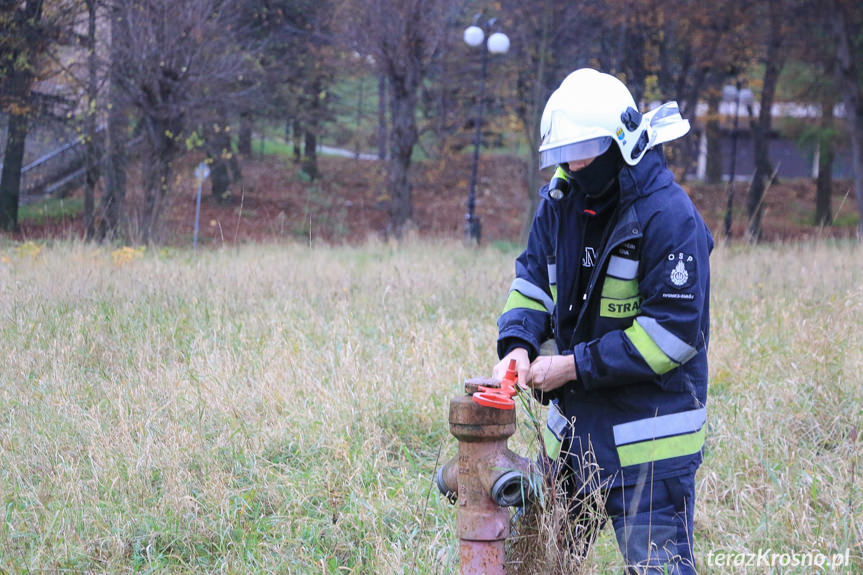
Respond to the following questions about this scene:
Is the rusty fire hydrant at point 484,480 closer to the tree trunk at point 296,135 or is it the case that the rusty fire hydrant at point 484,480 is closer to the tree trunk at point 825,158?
the tree trunk at point 825,158

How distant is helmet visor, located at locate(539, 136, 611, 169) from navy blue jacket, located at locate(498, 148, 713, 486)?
0.12 meters

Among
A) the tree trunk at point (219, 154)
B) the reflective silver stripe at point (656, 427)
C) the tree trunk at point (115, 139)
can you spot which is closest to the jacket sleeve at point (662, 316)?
the reflective silver stripe at point (656, 427)

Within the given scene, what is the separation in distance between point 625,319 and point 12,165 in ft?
59.5

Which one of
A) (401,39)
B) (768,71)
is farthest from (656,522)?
(768,71)

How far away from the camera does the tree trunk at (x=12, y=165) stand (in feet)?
53.3

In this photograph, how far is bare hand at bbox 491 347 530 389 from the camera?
99.0 inches

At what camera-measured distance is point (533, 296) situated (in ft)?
9.09

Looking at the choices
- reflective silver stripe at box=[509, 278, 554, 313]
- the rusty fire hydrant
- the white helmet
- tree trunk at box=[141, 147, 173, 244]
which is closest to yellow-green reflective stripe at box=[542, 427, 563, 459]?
the rusty fire hydrant

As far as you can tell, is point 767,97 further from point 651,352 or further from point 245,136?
point 651,352

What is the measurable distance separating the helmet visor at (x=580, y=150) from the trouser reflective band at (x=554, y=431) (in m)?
0.85

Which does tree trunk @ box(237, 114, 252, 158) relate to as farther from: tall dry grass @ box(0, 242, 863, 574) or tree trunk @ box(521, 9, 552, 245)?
tall dry grass @ box(0, 242, 863, 574)

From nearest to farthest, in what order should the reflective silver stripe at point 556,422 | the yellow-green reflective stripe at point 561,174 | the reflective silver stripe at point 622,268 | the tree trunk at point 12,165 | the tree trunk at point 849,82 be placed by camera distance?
1. the reflective silver stripe at point 622,268
2. the yellow-green reflective stripe at point 561,174
3. the reflective silver stripe at point 556,422
4. the tree trunk at point 12,165
5. the tree trunk at point 849,82

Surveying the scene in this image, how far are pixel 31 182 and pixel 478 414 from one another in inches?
909

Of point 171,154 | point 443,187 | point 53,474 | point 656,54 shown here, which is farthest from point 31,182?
point 53,474
